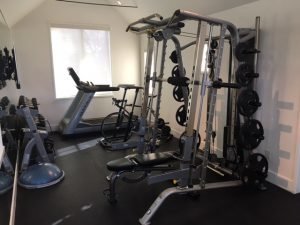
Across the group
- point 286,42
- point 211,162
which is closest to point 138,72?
point 211,162

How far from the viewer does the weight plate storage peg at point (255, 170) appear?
272 centimetres

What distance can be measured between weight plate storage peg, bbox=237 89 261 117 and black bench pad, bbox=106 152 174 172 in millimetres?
893

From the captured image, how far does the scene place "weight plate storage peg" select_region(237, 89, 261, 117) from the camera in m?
2.59

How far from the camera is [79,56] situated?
5.54m

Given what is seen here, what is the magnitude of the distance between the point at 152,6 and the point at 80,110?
90.3 inches

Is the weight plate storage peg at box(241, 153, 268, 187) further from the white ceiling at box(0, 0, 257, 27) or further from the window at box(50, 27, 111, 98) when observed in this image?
the window at box(50, 27, 111, 98)

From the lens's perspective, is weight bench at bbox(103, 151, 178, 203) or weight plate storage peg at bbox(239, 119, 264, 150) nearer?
weight bench at bbox(103, 151, 178, 203)

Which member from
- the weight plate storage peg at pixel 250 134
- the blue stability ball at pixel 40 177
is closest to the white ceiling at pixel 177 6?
the weight plate storage peg at pixel 250 134

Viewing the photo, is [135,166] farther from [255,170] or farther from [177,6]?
[177,6]

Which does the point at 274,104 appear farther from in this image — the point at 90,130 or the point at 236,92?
the point at 90,130

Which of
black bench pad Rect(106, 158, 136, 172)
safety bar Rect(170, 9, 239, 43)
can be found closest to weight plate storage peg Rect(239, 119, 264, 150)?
safety bar Rect(170, 9, 239, 43)

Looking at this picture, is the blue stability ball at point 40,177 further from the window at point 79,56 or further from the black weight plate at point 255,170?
the window at point 79,56

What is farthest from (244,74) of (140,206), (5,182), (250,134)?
(5,182)

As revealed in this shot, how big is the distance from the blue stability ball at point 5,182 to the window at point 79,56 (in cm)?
296
